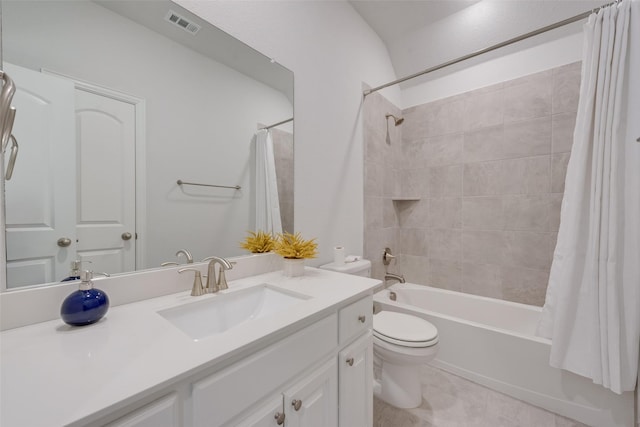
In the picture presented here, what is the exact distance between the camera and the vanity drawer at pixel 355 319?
0.97 m

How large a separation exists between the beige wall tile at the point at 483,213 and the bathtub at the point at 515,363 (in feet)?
2.05

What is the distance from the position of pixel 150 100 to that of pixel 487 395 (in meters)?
2.40

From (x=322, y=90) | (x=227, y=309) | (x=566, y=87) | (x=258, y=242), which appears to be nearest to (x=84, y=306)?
(x=227, y=309)

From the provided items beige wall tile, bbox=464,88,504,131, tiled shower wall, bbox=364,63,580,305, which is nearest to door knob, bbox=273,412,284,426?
tiled shower wall, bbox=364,63,580,305

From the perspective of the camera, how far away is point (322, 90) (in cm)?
174

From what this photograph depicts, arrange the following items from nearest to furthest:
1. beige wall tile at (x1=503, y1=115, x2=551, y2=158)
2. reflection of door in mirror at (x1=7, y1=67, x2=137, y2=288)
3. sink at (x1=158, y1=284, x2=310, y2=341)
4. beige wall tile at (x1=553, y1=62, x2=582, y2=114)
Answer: reflection of door in mirror at (x1=7, y1=67, x2=137, y2=288) < sink at (x1=158, y1=284, x2=310, y2=341) < beige wall tile at (x1=553, y1=62, x2=582, y2=114) < beige wall tile at (x1=503, y1=115, x2=551, y2=158)

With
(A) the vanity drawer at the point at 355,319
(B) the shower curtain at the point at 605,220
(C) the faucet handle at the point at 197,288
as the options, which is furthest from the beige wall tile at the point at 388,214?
(C) the faucet handle at the point at 197,288

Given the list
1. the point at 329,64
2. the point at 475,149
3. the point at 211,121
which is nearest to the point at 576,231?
the point at 475,149

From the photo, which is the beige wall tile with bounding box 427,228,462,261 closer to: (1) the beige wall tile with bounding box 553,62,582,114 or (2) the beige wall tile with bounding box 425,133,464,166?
(2) the beige wall tile with bounding box 425,133,464,166

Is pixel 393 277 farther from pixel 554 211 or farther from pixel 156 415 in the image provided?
pixel 156 415

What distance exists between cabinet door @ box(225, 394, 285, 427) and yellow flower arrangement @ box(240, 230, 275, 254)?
0.72 m

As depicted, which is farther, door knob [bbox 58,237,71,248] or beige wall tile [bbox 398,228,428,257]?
beige wall tile [bbox 398,228,428,257]

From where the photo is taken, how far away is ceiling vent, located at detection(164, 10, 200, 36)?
104 centimetres

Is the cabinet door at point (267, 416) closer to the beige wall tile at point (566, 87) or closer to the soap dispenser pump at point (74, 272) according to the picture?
the soap dispenser pump at point (74, 272)
